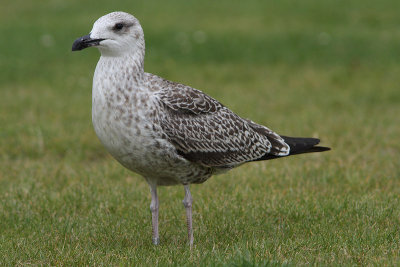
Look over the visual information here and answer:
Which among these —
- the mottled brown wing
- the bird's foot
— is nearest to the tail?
the mottled brown wing

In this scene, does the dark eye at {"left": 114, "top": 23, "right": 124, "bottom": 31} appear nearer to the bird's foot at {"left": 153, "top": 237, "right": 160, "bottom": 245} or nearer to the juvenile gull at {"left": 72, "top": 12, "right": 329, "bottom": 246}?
the juvenile gull at {"left": 72, "top": 12, "right": 329, "bottom": 246}

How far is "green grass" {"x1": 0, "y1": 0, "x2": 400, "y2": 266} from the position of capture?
17.4 ft

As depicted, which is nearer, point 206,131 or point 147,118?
point 147,118

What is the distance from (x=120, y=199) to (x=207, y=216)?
107 cm

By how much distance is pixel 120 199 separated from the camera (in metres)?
6.83

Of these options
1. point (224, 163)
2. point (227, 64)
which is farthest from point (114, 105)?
point (227, 64)

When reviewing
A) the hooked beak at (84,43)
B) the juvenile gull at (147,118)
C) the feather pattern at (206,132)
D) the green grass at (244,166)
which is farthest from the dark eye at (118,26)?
the green grass at (244,166)

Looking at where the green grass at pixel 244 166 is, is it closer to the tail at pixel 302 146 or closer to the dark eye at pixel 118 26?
the tail at pixel 302 146

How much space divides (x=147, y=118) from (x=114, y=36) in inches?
28.4

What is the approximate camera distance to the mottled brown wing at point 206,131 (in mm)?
5281

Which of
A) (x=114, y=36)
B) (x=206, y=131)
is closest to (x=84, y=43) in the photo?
(x=114, y=36)

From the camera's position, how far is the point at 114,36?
16.8 feet

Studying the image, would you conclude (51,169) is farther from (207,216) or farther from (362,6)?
(362,6)

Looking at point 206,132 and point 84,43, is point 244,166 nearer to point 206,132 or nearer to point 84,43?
point 206,132
